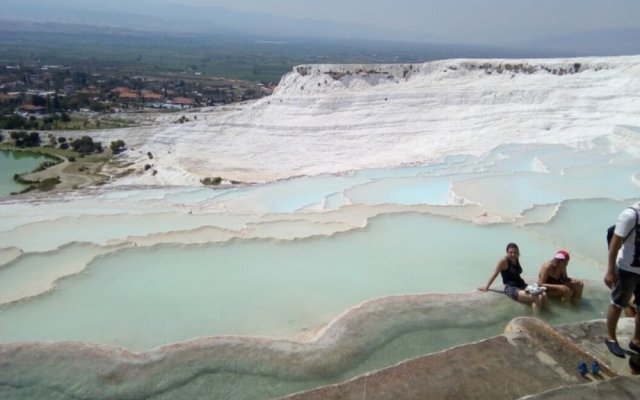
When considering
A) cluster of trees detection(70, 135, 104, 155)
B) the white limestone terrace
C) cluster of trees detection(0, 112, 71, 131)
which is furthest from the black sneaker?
cluster of trees detection(0, 112, 71, 131)

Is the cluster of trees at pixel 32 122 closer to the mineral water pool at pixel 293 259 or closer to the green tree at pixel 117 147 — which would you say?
the green tree at pixel 117 147

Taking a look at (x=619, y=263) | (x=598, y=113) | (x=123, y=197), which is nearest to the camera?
(x=619, y=263)

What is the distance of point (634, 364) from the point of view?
282cm

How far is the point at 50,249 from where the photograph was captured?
5.57 meters

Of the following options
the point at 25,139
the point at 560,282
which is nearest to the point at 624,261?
the point at 560,282

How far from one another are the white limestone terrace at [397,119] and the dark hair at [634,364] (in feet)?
34.1

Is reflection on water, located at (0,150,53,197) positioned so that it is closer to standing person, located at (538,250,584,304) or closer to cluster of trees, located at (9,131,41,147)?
cluster of trees, located at (9,131,41,147)

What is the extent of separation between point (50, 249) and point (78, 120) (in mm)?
29281

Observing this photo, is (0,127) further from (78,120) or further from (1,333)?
(1,333)

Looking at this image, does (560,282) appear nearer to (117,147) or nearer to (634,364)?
(634,364)

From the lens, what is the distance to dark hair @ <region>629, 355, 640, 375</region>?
278 centimetres

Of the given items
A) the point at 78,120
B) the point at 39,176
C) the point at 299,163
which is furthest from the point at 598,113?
the point at 78,120

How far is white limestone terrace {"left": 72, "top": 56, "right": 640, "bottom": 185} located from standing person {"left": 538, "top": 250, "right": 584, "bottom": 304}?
30.4ft

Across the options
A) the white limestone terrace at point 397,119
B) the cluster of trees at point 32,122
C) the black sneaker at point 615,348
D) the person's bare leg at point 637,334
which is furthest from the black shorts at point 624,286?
the cluster of trees at point 32,122
